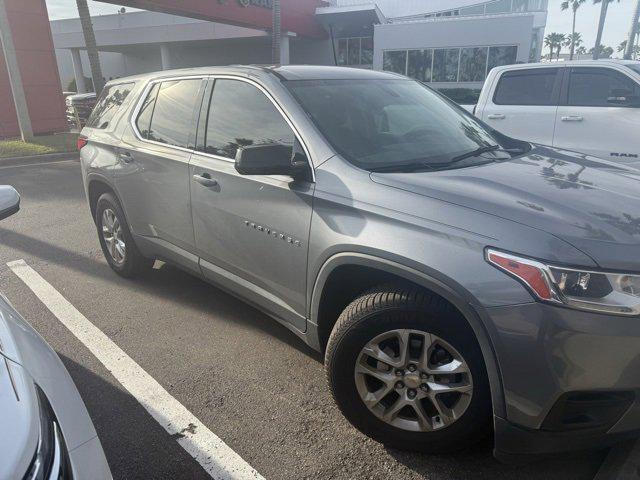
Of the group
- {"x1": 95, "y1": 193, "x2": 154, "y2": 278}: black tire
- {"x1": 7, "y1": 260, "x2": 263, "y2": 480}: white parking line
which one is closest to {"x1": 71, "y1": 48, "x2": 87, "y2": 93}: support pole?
{"x1": 95, "y1": 193, "x2": 154, "y2": 278}: black tire

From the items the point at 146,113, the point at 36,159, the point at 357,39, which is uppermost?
the point at 357,39

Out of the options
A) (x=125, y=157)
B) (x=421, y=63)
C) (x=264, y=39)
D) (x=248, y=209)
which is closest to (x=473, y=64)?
(x=421, y=63)

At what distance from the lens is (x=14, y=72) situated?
13352 millimetres

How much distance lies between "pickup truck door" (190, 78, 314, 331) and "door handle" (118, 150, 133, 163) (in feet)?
3.00

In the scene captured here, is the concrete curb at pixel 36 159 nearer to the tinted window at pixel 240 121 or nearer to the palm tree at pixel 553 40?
the tinted window at pixel 240 121

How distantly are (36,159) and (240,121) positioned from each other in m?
10.8

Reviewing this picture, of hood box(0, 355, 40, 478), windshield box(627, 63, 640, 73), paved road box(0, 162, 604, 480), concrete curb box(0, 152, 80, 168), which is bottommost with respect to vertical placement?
concrete curb box(0, 152, 80, 168)

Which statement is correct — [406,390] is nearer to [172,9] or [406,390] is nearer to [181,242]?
[181,242]

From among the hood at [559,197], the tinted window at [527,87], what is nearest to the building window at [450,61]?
the tinted window at [527,87]

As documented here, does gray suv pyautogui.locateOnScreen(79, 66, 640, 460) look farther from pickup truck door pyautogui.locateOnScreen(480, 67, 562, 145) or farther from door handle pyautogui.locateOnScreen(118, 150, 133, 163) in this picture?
pickup truck door pyautogui.locateOnScreen(480, 67, 562, 145)

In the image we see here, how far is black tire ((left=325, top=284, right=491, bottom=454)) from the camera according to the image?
2145 mm

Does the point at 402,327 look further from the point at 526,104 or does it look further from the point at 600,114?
the point at 526,104

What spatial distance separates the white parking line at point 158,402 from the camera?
7.84ft

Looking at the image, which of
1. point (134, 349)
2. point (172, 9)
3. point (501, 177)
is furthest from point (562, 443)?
point (172, 9)
